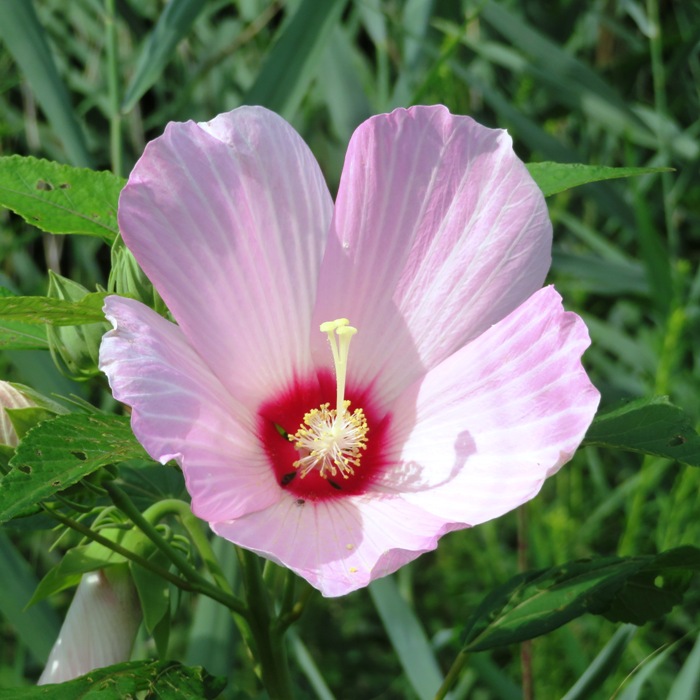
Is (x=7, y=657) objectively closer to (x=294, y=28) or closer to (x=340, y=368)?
(x=294, y=28)

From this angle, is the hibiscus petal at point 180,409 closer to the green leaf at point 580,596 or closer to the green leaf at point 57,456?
the green leaf at point 57,456

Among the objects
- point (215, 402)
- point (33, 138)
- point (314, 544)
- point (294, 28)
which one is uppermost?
point (33, 138)

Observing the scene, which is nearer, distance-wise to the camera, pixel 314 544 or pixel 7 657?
pixel 314 544

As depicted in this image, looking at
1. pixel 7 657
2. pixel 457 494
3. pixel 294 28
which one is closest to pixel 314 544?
pixel 457 494

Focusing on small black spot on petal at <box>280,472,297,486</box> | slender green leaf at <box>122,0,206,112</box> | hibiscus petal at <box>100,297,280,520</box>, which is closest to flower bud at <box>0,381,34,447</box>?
hibiscus petal at <box>100,297,280,520</box>

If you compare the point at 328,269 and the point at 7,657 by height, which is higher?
the point at 7,657

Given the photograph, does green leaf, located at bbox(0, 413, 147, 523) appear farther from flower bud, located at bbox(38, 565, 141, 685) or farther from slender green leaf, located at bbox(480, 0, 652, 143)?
slender green leaf, located at bbox(480, 0, 652, 143)
